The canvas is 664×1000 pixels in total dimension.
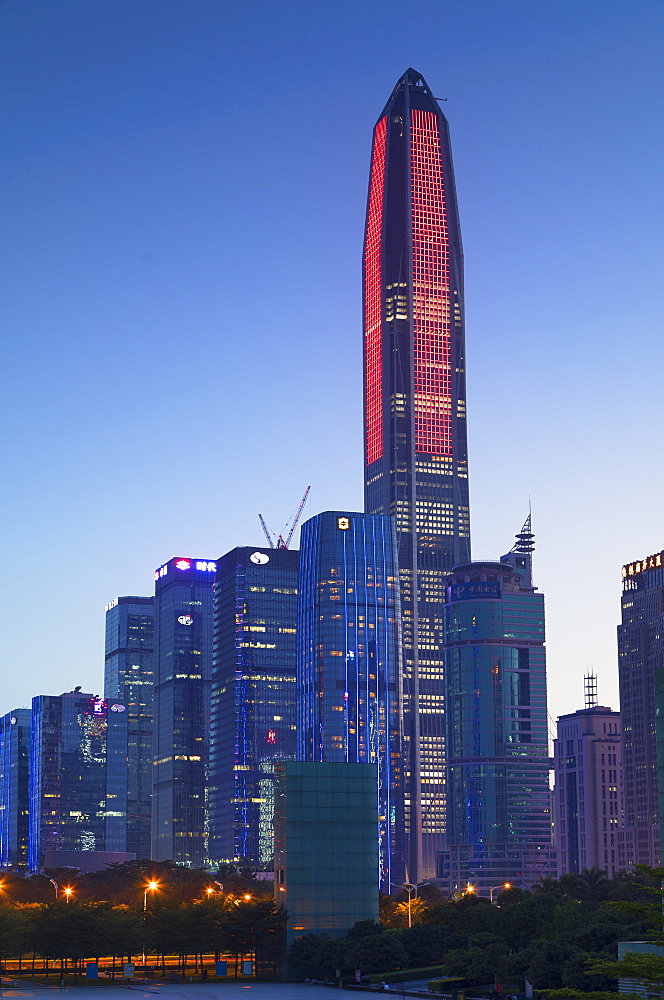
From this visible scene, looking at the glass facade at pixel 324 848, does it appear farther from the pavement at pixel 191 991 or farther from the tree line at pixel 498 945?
the pavement at pixel 191 991

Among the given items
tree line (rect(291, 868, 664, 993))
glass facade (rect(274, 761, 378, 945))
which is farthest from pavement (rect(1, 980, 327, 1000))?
glass facade (rect(274, 761, 378, 945))

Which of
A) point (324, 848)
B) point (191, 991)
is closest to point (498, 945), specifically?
point (191, 991)

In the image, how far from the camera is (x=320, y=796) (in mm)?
175750

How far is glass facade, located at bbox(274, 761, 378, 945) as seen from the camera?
563 ft

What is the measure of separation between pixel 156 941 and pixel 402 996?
138ft

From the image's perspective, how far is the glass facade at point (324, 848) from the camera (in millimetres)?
171750

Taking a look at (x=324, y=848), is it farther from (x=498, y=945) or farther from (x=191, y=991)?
(x=498, y=945)

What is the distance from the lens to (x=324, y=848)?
173875 millimetres

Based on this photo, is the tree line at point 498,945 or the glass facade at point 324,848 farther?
the glass facade at point 324,848

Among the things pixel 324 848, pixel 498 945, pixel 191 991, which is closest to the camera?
pixel 498 945

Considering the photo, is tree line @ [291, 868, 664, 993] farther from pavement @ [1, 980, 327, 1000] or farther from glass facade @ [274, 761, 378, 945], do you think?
pavement @ [1, 980, 327, 1000]

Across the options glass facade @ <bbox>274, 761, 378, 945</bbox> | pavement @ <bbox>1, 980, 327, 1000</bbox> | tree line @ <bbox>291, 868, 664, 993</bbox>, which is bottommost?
pavement @ <bbox>1, 980, 327, 1000</bbox>

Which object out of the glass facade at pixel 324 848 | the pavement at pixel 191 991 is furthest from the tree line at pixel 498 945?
the pavement at pixel 191 991

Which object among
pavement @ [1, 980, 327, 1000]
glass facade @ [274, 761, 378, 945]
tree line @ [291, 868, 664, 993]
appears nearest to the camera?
tree line @ [291, 868, 664, 993]
